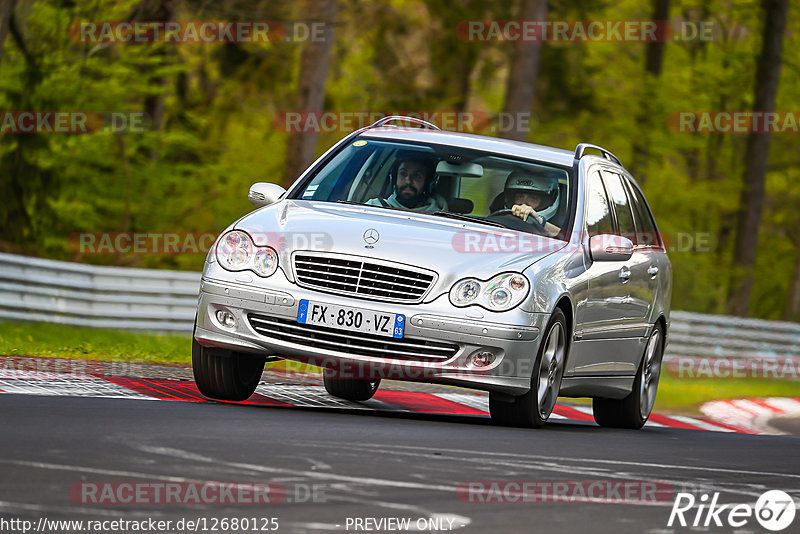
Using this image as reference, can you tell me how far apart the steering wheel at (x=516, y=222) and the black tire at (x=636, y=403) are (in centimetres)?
209

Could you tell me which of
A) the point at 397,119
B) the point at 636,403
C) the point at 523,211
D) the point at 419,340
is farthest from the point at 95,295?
the point at 419,340

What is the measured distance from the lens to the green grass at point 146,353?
13508 millimetres

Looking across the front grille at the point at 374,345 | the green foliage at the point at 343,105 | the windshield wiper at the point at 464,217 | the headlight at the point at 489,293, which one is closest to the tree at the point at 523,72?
the green foliage at the point at 343,105

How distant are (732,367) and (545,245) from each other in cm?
1594

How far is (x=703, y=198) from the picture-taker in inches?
1547

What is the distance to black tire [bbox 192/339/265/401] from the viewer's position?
9.06 m

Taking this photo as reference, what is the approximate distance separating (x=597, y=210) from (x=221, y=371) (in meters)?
2.96

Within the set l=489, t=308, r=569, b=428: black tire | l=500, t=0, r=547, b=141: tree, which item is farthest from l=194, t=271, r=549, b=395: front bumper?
l=500, t=0, r=547, b=141: tree

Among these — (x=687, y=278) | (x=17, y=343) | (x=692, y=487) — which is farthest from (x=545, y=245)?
(x=687, y=278)

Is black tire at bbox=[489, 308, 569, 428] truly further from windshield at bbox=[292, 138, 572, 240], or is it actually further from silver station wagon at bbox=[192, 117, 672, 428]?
windshield at bbox=[292, 138, 572, 240]

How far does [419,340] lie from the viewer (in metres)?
8.49

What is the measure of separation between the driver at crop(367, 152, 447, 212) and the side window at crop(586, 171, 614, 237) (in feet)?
3.39

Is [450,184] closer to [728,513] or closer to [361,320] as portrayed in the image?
[361,320]

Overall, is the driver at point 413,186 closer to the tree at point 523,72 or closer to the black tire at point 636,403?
the black tire at point 636,403
